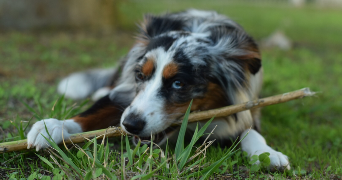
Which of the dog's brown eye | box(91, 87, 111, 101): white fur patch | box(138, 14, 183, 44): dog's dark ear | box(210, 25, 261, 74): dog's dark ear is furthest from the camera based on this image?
box(91, 87, 111, 101): white fur patch

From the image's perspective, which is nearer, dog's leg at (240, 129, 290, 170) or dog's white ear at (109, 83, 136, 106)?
dog's leg at (240, 129, 290, 170)

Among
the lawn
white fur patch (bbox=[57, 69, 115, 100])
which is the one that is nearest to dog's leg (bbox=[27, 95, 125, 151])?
the lawn

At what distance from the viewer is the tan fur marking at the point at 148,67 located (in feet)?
9.62

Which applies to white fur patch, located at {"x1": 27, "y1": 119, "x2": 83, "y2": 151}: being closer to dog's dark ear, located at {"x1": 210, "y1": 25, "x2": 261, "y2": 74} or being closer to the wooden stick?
the wooden stick

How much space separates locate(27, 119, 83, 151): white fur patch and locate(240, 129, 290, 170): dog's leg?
144cm

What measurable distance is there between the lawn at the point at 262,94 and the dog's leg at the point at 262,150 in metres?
0.07

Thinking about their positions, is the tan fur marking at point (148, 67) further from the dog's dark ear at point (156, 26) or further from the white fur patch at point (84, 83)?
the white fur patch at point (84, 83)

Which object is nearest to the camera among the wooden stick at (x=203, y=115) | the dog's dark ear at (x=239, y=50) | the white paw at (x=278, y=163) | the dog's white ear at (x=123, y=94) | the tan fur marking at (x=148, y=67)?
the wooden stick at (x=203, y=115)

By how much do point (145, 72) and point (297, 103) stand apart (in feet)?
10.2

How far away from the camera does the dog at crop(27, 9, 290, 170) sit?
2.68m

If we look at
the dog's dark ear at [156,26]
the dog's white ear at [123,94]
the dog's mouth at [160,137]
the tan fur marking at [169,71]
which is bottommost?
the dog's mouth at [160,137]

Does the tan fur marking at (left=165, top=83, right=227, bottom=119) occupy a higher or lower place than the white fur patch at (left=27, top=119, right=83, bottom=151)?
higher

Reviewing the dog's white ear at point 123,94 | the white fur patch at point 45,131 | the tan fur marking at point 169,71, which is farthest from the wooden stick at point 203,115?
the dog's white ear at point 123,94

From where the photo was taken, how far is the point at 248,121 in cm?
336
